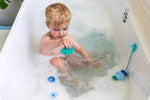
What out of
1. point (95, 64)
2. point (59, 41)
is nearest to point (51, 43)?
point (59, 41)

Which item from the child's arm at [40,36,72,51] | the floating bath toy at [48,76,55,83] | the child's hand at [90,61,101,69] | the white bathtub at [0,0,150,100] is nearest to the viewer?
the white bathtub at [0,0,150,100]

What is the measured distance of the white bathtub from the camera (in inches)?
42.3

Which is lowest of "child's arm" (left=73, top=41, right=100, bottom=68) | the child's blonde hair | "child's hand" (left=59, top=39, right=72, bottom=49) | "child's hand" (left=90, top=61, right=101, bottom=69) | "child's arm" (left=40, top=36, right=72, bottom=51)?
"child's hand" (left=90, top=61, right=101, bottom=69)

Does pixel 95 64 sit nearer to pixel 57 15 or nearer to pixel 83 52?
pixel 83 52

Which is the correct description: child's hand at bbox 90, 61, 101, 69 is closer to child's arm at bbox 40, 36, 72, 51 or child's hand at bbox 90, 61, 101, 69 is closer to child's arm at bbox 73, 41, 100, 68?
child's arm at bbox 73, 41, 100, 68

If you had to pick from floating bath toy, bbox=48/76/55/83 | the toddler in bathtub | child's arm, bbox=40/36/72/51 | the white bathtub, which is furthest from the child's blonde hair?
floating bath toy, bbox=48/76/55/83

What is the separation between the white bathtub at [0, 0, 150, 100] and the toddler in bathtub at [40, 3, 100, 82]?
12cm

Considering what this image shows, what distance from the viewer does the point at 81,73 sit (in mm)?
1377

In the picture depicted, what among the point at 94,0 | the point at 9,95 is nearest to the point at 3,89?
the point at 9,95

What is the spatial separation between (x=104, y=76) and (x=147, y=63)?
0.39 m

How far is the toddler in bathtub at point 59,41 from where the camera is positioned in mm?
1209

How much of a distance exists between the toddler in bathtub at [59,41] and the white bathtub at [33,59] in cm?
12

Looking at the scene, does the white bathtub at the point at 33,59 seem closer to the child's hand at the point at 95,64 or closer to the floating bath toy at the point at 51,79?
the floating bath toy at the point at 51,79

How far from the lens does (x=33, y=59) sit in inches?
57.2
